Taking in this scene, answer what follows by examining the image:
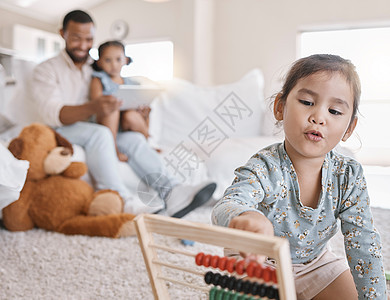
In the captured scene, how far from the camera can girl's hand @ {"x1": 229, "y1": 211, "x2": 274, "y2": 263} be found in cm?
48

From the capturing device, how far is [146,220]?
0.52 meters

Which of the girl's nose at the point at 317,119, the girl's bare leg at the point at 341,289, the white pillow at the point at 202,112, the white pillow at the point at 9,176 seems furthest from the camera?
the white pillow at the point at 202,112

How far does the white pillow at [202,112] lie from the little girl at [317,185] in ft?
4.48

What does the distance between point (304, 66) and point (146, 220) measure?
0.37 m

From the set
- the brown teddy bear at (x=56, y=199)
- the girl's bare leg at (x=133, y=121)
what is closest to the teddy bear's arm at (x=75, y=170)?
the brown teddy bear at (x=56, y=199)

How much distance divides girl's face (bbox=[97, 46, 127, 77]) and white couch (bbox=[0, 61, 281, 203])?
1.41 ft

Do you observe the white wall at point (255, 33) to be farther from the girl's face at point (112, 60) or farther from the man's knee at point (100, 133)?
the man's knee at point (100, 133)

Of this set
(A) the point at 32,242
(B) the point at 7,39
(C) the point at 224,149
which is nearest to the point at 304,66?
(A) the point at 32,242

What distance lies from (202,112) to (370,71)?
139 cm

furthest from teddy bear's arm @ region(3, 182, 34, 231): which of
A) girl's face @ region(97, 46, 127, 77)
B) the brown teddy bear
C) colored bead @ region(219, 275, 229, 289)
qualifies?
colored bead @ region(219, 275, 229, 289)

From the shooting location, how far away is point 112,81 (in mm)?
1797

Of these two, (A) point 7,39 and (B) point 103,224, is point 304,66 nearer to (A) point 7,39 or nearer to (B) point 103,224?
(B) point 103,224

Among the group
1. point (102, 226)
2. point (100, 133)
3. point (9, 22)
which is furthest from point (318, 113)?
point (9, 22)

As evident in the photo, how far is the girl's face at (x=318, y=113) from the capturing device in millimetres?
646
